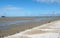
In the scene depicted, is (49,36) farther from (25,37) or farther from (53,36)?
(25,37)

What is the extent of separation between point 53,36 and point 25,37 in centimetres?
190

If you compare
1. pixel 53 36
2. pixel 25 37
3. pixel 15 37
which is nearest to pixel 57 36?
pixel 53 36

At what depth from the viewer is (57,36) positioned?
11094mm

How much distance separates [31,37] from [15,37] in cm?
109

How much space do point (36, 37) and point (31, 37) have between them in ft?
1.13

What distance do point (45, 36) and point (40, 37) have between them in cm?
39

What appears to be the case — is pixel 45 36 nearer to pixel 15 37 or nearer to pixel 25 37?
pixel 25 37

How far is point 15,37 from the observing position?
11.0m

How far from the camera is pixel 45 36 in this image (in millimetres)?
11102

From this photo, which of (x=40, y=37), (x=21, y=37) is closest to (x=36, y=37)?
(x=40, y=37)

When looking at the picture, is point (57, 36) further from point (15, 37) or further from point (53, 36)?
point (15, 37)

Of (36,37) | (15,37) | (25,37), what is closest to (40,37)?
(36,37)

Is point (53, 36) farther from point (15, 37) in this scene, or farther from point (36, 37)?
point (15, 37)

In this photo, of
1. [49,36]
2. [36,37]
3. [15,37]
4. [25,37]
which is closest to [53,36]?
[49,36]
